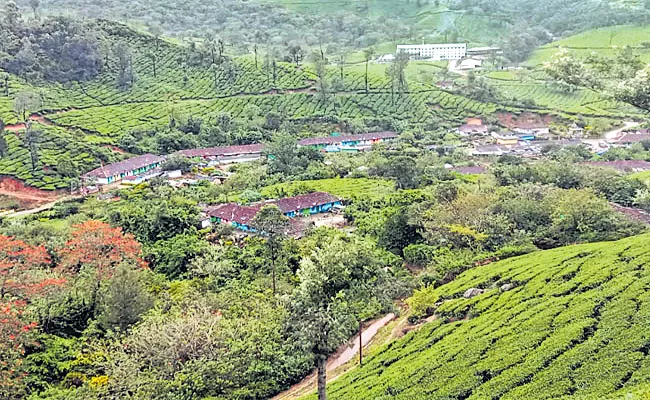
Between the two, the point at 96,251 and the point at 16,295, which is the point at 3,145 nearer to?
the point at 96,251

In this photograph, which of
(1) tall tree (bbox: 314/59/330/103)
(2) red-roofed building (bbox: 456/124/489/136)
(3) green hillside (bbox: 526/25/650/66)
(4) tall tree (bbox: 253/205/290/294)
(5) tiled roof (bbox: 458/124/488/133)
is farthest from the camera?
(3) green hillside (bbox: 526/25/650/66)

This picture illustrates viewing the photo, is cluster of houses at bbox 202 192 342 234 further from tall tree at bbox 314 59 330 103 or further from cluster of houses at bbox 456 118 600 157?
tall tree at bbox 314 59 330 103

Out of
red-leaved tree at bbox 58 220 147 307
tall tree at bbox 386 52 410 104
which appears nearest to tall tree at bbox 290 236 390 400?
red-leaved tree at bbox 58 220 147 307

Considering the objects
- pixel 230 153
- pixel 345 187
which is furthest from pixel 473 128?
pixel 345 187

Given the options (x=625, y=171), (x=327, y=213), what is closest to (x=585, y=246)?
(x=327, y=213)

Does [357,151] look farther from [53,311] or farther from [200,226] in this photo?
[53,311]

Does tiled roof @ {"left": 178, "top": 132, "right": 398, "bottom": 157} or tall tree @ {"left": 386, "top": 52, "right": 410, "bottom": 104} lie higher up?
tall tree @ {"left": 386, "top": 52, "right": 410, "bottom": 104}

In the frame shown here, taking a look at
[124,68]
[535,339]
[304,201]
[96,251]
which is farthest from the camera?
[124,68]
